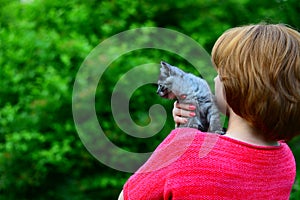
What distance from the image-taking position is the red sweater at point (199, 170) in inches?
73.7

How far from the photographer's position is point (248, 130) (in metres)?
1.93

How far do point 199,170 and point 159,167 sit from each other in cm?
12

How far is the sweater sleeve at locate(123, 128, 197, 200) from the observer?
1.88m

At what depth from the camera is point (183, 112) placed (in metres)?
1.99

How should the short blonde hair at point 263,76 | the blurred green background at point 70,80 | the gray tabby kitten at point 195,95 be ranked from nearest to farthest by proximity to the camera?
the short blonde hair at point 263,76 → the gray tabby kitten at point 195,95 → the blurred green background at point 70,80

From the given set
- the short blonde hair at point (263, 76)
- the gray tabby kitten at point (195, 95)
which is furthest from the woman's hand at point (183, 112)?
the short blonde hair at point (263, 76)

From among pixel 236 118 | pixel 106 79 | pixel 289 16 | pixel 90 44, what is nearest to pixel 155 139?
pixel 106 79

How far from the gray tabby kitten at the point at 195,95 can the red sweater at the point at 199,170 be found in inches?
2.7

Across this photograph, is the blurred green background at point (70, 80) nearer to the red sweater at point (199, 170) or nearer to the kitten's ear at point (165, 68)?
the kitten's ear at point (165, 68)

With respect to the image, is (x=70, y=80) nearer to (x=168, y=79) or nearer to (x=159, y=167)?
(x=168, y=79)

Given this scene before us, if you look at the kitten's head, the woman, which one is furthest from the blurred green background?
the woman

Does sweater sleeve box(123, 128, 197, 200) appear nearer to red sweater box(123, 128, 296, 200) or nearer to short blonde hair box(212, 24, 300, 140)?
red sweater box(123, 128, 296, 200)

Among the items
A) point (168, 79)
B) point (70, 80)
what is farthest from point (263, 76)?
point (70, 80)

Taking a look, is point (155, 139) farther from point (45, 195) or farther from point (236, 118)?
point (236, 118)
